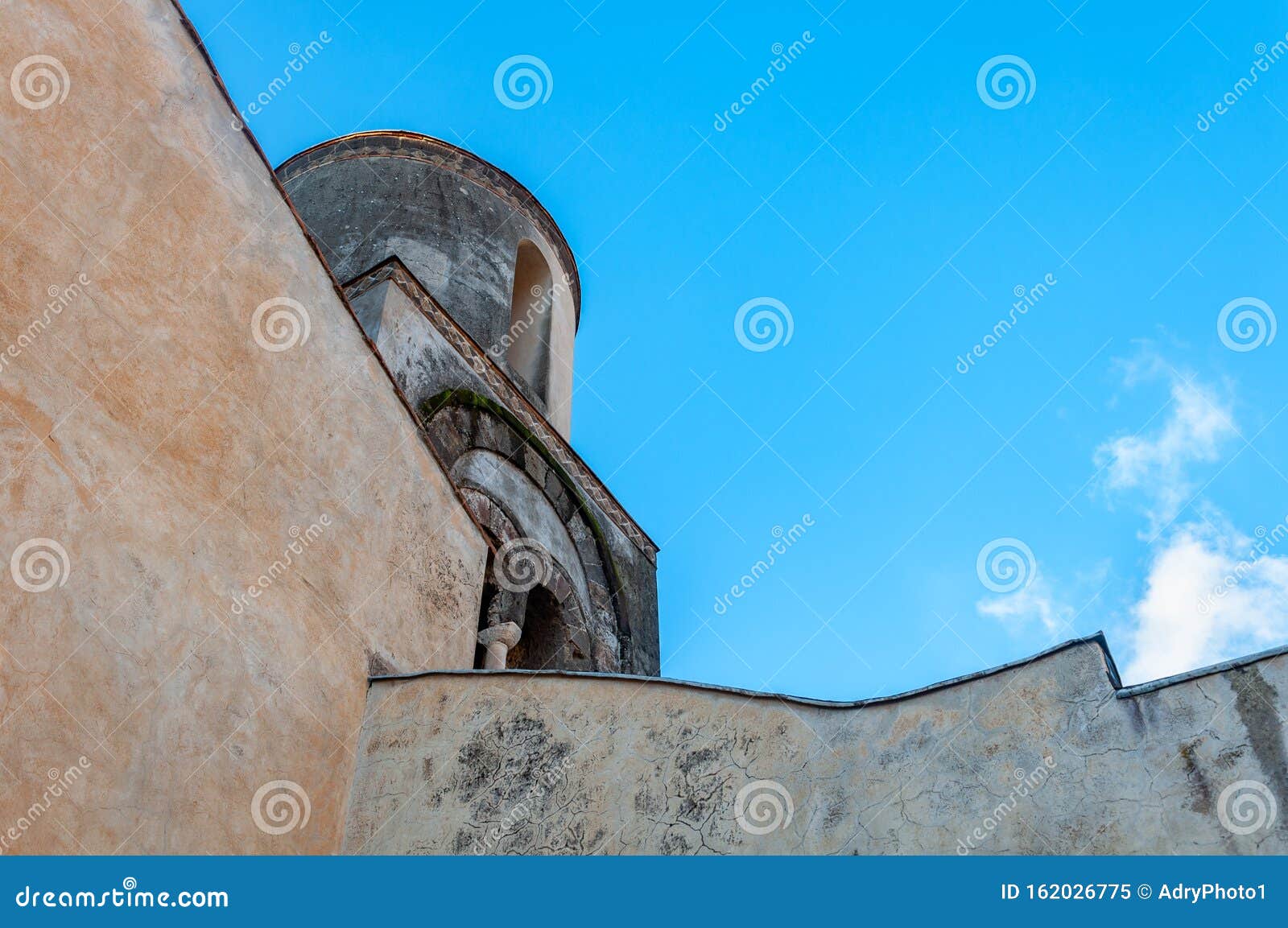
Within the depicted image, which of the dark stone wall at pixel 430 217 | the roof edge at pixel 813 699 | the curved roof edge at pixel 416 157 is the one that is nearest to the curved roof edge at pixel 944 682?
the roof edge at pixel 813 699

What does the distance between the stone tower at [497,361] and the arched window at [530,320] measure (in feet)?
0.05

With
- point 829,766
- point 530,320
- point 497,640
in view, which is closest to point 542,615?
point 497,640

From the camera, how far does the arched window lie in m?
10.8

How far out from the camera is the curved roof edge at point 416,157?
11.2 metres

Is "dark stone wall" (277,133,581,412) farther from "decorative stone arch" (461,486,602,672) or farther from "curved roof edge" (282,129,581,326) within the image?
"decorative stone arch" (461,486,602,672)

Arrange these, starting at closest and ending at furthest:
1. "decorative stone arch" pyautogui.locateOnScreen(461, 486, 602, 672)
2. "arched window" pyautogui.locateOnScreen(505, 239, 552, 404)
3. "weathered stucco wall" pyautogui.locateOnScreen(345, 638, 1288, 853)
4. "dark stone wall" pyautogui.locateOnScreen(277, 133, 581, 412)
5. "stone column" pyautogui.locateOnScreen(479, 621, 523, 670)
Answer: "weathered stucco wall" pyautogui.locateOnScreen(345, 638, 1288, 853), "stone column" pyautogui.locateOnScreen(479, 621, 523, 670), "decorative stone arch" pyautogui.locateOnScreen(461, 486, 602, 672), "dark stone wall" pyautogui.locateOnScreen(277, 133, 581, 412), "arched window" pyautogui.locateOnScreen(505, 239, 552, 404)

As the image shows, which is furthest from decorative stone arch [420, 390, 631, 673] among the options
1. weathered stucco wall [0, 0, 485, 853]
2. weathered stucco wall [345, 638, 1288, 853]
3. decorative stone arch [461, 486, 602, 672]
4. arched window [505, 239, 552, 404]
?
weathered stucco wall [345, 638, 1288, 853]

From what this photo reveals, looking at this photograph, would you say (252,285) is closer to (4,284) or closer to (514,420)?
(4,284)

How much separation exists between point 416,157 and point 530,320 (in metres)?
1.79

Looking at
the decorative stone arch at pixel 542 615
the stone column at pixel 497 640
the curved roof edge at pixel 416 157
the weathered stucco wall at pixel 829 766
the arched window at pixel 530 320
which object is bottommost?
the weathered stucco wall at pixel 829 766

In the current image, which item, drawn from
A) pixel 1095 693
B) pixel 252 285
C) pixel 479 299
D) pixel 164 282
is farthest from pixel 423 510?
pixel 479 299

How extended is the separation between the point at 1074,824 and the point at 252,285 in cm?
400

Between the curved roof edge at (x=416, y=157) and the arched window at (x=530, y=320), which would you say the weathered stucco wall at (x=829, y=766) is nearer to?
the arched window at (x=530, y=320)

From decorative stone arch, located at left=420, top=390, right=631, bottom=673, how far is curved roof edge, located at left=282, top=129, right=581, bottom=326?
127 inches
